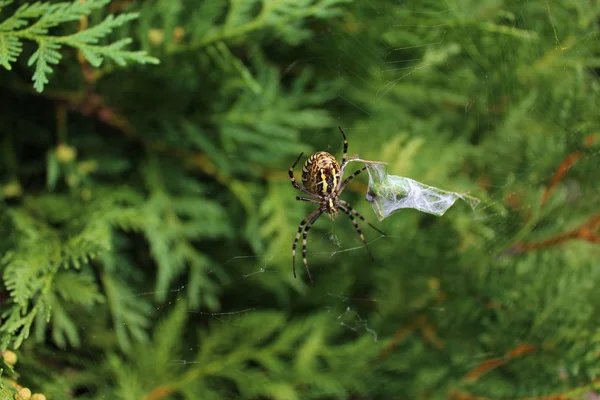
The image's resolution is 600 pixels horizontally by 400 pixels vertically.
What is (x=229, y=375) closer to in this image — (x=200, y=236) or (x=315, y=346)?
(x=315, y=346)

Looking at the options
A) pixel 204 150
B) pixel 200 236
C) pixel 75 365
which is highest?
pixel 204 150

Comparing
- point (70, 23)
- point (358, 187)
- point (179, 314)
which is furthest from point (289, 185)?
point (70, 23)

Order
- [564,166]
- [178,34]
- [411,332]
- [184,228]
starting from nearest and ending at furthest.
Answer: [178,34] → [184,228] → [564,166] → [411,332]

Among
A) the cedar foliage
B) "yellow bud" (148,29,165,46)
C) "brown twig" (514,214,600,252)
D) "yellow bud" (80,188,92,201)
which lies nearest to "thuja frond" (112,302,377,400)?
the cedar foliage

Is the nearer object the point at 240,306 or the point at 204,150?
the point at 204,150

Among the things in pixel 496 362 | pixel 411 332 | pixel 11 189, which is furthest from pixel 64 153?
pixel 496 362

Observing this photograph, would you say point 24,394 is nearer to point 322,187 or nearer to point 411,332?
point 322,187

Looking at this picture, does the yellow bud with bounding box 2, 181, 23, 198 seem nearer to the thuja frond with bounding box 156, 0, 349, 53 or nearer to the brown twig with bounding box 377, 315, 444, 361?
the thuja frond with bounding box 156, 0, 349, 53
